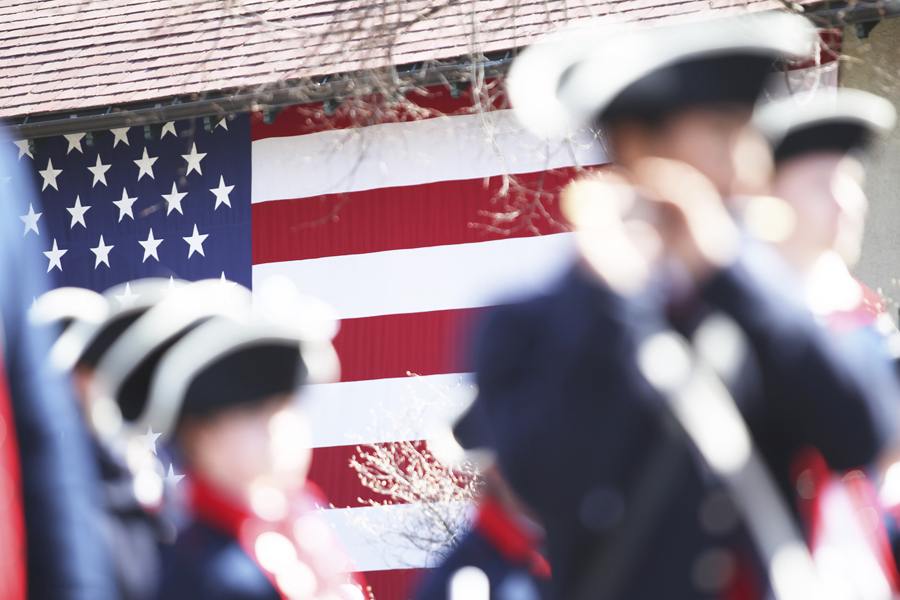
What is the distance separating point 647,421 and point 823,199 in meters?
0.60

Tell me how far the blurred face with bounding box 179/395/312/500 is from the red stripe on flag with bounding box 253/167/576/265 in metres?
6.13

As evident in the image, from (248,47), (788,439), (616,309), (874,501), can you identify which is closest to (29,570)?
(616,309)

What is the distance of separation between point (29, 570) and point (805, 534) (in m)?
0.94

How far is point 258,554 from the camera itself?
1720 millimetres

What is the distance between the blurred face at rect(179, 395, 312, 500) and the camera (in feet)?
5.75

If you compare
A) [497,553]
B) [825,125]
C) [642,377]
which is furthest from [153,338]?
[825,125]

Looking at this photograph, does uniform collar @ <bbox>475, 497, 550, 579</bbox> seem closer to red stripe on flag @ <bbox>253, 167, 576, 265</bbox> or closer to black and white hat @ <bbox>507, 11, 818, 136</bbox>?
black and white hat @ <bbox>507, 11, 818, 136</bbox>

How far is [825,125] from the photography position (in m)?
1.63

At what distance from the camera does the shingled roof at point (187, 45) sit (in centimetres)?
774

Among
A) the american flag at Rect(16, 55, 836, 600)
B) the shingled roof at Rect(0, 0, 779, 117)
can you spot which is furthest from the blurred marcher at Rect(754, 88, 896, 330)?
the shingled roof at Rect(0, 0, 779, 117)

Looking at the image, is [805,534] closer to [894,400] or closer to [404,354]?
[894,400]

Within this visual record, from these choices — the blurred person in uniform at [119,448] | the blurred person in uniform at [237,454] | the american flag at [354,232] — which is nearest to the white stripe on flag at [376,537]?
the american flag at [354,232]

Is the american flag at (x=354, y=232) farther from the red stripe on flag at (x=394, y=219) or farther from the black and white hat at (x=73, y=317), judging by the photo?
the black and white hat at (x=73, y=317)

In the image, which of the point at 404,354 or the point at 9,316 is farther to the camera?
the point at 404,354
